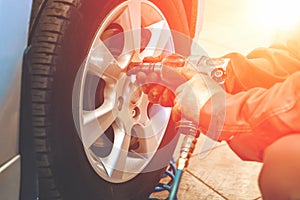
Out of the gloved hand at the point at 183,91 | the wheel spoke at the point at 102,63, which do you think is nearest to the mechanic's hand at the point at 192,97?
the gloved hand at the point at 183,91

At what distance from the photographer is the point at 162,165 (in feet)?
5.42

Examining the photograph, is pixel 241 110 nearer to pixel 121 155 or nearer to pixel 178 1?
pixel 121 155

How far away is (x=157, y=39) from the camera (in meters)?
1.55

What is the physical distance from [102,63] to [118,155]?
0.96 ft

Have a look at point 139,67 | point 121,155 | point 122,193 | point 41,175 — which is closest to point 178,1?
point 139,67

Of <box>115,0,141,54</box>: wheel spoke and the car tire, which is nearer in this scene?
the car tire

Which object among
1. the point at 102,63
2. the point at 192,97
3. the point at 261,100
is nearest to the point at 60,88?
the point at 102,63

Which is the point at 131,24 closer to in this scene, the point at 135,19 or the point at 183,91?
the point at 135,19

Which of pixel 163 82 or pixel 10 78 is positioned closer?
pixel 10 78

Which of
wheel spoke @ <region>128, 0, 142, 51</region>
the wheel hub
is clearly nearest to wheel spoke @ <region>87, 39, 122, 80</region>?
the wheel hub

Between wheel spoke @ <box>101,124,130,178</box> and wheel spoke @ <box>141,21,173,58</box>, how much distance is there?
9.9 inches

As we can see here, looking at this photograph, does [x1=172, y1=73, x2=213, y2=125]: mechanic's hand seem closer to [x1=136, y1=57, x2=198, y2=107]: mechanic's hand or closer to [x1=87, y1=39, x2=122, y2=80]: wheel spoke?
[x1=136, y1=57, x2=198, y2=107]: mechanic's hand

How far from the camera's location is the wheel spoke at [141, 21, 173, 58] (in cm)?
151

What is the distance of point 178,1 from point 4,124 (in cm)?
79
